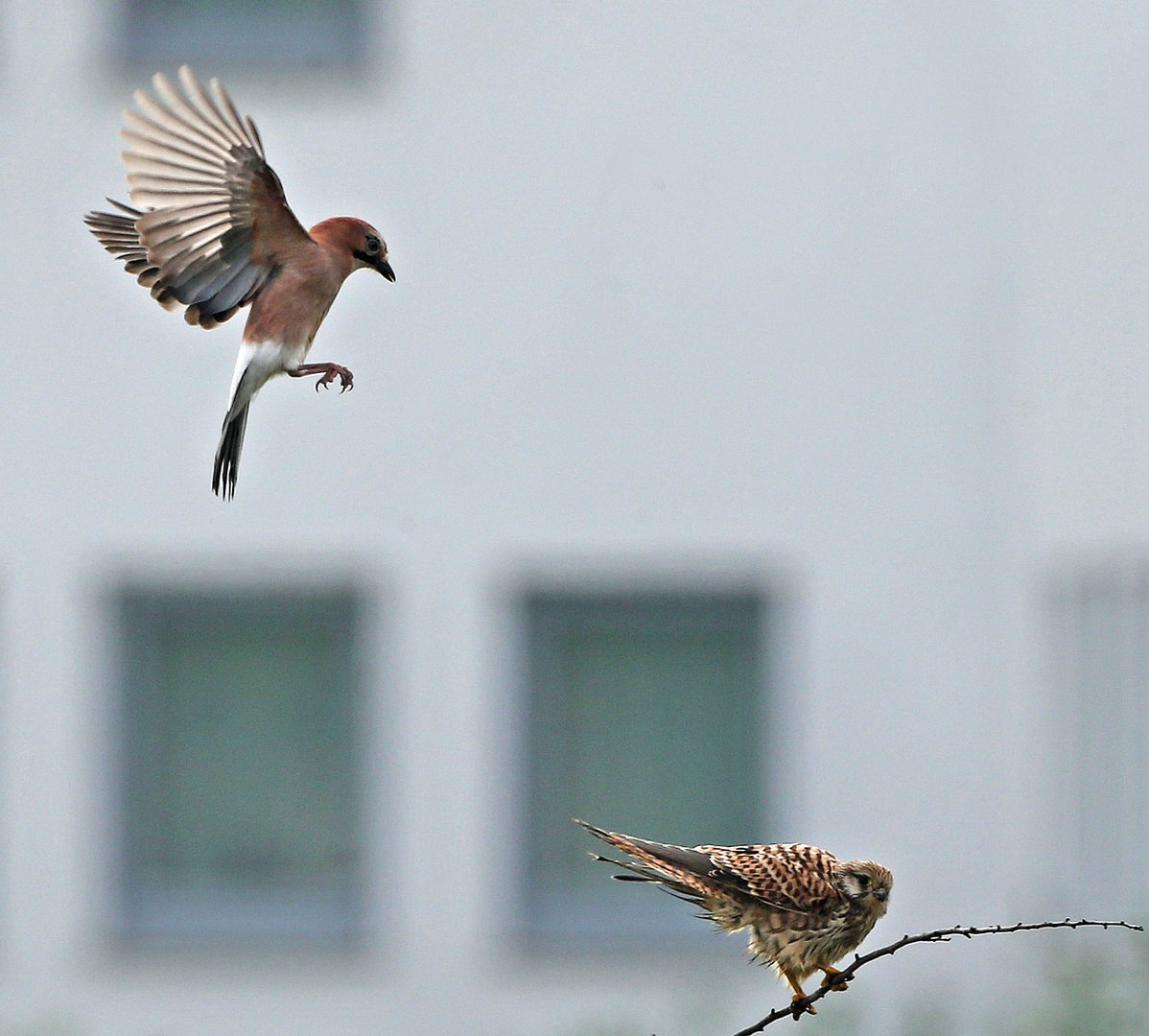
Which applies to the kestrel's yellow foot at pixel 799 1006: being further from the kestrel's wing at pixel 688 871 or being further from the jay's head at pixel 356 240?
the jay's head at pixel 356 240

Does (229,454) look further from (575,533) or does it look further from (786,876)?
(575,533)

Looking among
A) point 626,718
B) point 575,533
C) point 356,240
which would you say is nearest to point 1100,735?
point 626,718

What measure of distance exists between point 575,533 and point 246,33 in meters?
1.92

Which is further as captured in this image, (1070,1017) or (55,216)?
(55,216)

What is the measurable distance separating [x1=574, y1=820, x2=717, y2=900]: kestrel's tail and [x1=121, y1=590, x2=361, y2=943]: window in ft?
20.4

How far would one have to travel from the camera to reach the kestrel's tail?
881mm

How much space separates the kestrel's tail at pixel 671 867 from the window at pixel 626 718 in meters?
6.20

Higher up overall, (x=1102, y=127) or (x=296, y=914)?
(x=1102, y=127)

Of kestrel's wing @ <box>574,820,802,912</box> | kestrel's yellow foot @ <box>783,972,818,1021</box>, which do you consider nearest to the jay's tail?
kestrel's wing @ <box>574,820,802,912</box>

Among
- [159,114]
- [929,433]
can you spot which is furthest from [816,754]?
[159,114]

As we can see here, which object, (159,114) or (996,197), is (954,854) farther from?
(159,114)

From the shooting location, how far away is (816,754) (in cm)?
709

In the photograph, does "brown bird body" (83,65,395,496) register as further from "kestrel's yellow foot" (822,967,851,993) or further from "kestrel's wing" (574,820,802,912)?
"kestrel's yellow foot" (822,967,851,993)

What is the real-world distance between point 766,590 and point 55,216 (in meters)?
2.67
